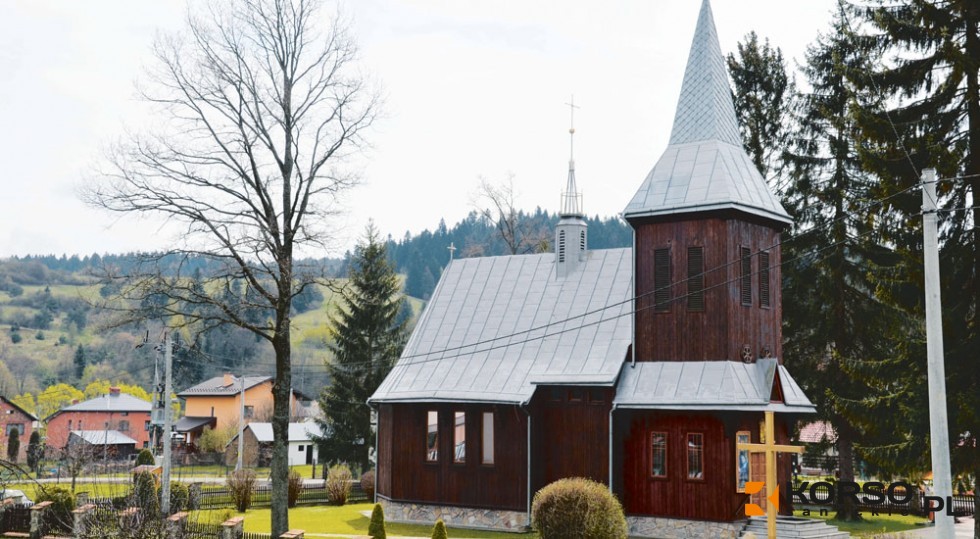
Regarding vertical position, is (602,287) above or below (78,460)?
above

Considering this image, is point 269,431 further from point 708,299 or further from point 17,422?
point 708,299

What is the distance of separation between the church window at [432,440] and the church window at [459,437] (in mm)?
551

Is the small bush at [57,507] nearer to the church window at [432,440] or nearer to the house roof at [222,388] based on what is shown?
the church window at [432,440]

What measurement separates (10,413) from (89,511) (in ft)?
172

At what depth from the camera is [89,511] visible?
21688 mm

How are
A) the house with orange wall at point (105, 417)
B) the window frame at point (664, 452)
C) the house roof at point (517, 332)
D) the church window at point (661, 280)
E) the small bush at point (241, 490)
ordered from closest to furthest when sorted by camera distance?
the window frame at point (664, 452) → the church window at point (661, 280) → the house roof at point (517, 332) → the small bush at point (241, 490) → the house with orange wall at point (105, 417)

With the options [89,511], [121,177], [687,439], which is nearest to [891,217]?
[687,439]

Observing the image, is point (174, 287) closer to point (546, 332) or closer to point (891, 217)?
point (546, 332)

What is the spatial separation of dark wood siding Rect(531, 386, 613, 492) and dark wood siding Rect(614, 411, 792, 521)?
1.77 feet

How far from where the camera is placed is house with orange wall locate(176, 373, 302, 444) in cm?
6838

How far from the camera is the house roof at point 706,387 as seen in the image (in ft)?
74.1

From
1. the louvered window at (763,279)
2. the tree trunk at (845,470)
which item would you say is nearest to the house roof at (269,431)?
the tree trunk at (845,470)

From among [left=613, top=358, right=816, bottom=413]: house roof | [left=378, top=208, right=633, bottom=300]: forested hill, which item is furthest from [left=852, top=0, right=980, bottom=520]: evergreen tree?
[left=378, top=208, right=633, bottom=300]: forested hill

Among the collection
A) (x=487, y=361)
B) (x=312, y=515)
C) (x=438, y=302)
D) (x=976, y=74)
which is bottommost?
(x=312, y=515)
